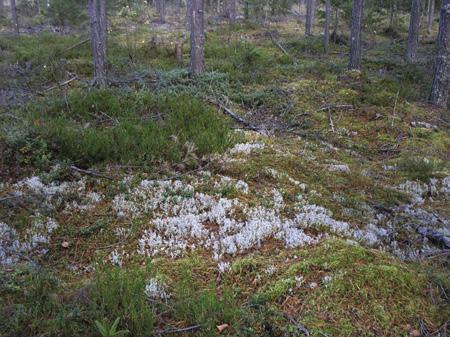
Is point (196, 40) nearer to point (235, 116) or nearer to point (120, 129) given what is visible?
point (235, 116)

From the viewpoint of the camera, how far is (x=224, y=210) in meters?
5.01

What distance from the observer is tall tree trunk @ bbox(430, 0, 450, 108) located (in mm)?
10539

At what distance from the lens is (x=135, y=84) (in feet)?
37.7

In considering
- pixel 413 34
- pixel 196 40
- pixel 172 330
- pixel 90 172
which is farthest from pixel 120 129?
pixel 413 34

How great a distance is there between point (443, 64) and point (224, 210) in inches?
370

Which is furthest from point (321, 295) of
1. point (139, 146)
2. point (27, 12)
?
point (27, 12)

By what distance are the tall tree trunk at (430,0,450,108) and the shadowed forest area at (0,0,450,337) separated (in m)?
0.05

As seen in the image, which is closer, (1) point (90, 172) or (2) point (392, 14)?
(1) point (90, 172)

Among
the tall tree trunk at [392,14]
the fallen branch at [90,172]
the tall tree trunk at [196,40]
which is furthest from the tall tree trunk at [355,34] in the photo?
the tall tree trunk at [392,14]

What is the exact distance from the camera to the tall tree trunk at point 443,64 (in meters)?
10.5

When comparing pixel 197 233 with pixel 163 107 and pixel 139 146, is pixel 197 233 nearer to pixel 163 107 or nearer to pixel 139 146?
pixel 139 146

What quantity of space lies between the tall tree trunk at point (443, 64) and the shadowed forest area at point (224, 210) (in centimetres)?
5

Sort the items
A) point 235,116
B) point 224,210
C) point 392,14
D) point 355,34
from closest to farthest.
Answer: point 224,210
point 235,116
point 355,34
point 392,14

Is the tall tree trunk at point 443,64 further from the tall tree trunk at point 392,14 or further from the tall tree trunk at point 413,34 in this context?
the tall tree trunk at point 392,14
